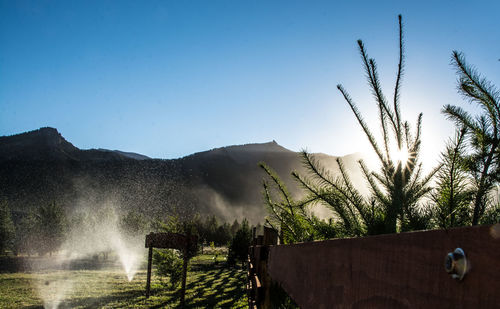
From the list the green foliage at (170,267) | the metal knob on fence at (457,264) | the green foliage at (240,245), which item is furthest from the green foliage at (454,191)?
the green foliage at (240,245)

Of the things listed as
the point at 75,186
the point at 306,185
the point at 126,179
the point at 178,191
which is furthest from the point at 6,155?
the point at 306,185

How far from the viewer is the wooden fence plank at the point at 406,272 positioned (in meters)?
0.27

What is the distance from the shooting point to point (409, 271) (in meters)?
0.39

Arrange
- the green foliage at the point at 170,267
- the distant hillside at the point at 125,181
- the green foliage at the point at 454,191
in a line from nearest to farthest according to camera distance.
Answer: the green foliage at the point at 454,191, the green foliage at the point at 170,267, the distant hillside at the point at 125,181

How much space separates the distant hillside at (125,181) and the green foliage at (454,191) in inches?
4348

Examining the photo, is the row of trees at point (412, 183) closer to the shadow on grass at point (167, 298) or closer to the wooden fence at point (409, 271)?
the wooden fence at point (409, 271)

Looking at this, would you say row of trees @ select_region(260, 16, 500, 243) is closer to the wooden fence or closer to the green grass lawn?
the wooden fence

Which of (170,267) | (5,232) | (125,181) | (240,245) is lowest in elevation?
(5,232)

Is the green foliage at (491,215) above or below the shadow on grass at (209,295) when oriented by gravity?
above

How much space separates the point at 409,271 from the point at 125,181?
15498 centimetres

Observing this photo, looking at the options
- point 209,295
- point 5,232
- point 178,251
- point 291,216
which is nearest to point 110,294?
point 209,295

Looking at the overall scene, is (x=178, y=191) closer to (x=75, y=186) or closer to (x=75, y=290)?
(x=75, y=186)

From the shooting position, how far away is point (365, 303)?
51 cm

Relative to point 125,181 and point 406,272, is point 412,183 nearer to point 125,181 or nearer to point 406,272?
point 406,272
